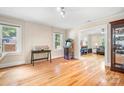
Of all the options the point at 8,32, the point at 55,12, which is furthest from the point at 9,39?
the point at 55,12

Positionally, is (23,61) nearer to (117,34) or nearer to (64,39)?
(64,39)

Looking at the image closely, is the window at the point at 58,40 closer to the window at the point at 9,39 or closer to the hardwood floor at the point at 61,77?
the window at the point at 9,39

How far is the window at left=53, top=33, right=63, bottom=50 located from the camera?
6.98m

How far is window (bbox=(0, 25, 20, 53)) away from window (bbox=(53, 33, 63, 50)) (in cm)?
265

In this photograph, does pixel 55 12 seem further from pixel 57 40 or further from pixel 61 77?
pixel 57 40

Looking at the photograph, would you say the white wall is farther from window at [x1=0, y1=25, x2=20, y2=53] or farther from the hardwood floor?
the hardwood floor

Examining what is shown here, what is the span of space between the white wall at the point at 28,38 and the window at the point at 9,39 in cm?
28

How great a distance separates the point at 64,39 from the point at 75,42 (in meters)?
1.07

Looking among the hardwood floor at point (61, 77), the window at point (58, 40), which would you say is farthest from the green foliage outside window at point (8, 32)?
the window at point (58, 40)

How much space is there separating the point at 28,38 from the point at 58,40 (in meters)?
2.55

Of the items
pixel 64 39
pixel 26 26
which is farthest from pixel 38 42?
pixel 64 39

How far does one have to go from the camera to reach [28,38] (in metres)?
5.24

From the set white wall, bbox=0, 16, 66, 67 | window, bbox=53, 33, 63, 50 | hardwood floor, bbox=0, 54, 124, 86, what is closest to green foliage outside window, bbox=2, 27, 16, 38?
white wall, bbox=0, 16, 66, 67
